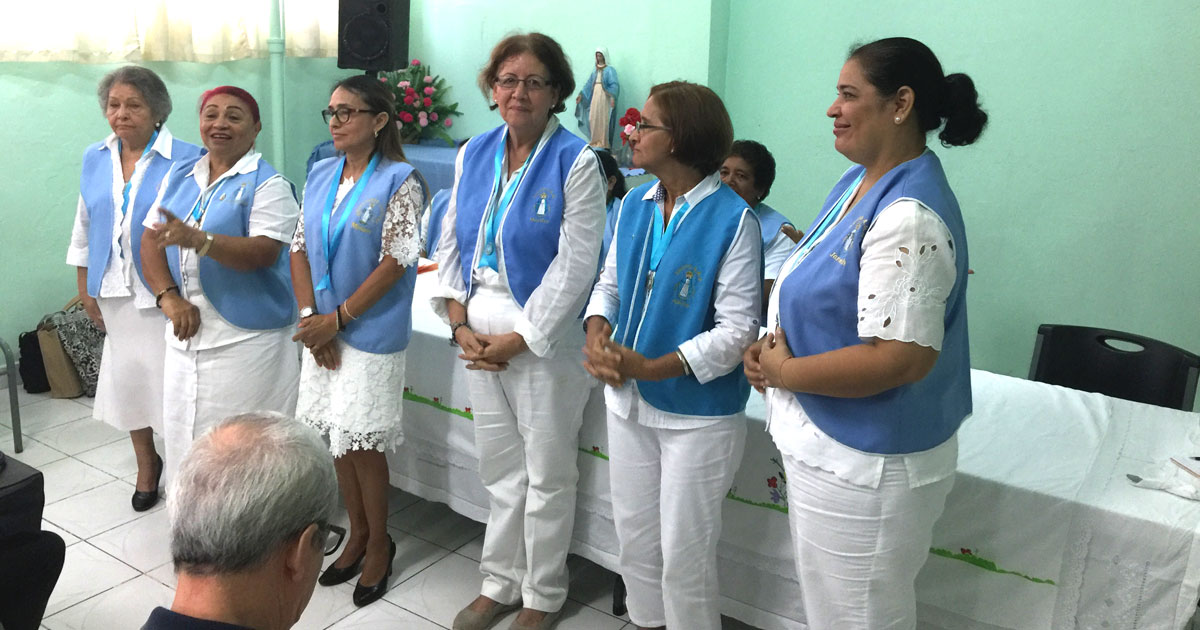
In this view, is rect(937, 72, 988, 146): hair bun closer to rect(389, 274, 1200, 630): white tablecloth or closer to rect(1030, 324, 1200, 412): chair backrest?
rect(389, 274, 1200, 630): white tablecloth

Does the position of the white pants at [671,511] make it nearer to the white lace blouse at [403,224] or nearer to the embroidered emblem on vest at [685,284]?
the embroidered emblem on vest at [685,284]

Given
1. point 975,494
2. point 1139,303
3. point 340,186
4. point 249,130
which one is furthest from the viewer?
point 1139,303

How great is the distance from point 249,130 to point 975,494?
7.34 feet

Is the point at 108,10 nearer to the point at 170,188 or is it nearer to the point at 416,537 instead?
the point at 170,188

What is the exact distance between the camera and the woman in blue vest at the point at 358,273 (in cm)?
237

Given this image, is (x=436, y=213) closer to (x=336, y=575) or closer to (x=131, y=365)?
(x=131, y=365)

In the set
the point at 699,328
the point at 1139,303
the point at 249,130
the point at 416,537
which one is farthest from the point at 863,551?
the point at 1139,303

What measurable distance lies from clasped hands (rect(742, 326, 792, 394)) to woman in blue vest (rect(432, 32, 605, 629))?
22.3 inches

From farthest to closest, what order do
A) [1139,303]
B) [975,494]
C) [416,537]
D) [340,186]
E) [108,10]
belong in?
[108,10]
[1139,303]
[416,537]
[340,186]
[975,494]

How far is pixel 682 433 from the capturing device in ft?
6.49

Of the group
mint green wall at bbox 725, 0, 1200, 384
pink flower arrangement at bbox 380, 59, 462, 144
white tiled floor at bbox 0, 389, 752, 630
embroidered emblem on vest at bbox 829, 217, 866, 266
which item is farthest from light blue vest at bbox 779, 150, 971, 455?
pink flower arrangement at bbox 380, 59, 462, 144

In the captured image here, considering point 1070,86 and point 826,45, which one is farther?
point 826,45

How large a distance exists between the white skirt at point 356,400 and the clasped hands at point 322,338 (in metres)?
0.02

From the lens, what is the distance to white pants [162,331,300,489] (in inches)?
105
